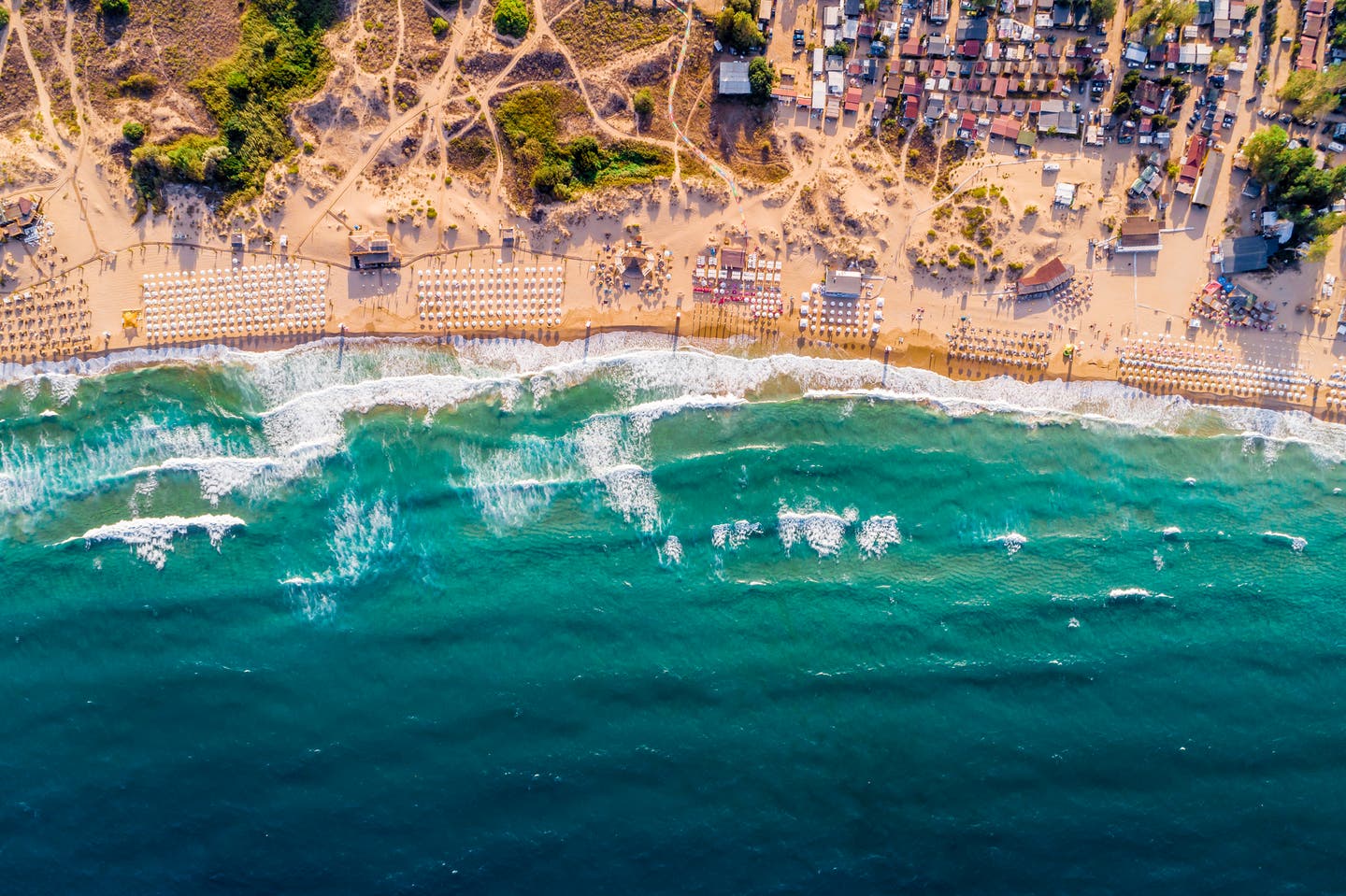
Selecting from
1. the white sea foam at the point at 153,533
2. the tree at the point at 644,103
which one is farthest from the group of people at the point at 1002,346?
the white sea foam at the point at 153,533

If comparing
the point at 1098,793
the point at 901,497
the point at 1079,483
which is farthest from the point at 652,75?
the point at 1098,793

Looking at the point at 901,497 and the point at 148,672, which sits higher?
the point at 901,497

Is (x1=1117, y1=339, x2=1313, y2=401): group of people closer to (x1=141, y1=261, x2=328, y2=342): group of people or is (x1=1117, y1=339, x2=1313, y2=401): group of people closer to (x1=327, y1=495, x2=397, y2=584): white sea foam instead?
(x1=327, y1=495, x2=397, y2=584): white sea foam

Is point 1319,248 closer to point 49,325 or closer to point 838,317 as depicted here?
point 838,317

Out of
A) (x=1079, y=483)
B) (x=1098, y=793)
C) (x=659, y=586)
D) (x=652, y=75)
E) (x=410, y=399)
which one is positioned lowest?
(x=1098, y=793)

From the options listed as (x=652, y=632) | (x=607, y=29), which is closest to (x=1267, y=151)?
(x=607, y=29)

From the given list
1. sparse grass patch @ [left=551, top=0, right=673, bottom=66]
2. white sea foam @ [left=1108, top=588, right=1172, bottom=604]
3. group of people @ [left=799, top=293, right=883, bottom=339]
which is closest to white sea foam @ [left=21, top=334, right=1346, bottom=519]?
group of people @ [left=799, top=293, right=883, bottom=339]

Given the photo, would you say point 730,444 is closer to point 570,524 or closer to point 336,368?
point 570,524

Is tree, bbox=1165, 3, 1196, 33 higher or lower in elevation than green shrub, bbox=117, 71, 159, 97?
higher
